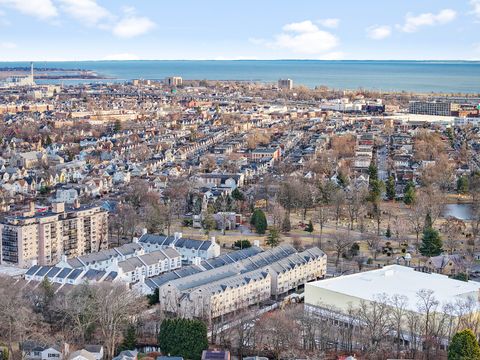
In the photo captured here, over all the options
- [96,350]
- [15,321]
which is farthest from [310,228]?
[15,321]

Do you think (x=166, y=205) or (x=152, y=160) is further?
(x=152, y=160)

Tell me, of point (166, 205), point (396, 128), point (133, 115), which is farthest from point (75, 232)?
point (133, 115)

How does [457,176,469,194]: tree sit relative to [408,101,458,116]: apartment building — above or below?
below

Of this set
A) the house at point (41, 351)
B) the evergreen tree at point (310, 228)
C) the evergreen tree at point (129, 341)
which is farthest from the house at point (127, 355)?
the evergreen tree at point (310, 228)

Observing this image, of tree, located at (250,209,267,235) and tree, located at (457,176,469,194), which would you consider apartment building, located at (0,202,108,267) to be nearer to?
tree, located at (250,209,267,235)

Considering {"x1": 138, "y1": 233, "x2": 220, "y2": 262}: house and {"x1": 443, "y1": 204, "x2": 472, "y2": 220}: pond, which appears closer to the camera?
{"x1": 138, "y1": 233, "x2": 220, "y2": 262}: house

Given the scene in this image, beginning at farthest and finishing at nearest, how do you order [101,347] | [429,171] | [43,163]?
[43,163] < [429,171] < [101,347]

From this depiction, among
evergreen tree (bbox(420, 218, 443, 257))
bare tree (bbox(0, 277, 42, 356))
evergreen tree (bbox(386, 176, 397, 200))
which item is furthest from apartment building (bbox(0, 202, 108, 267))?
evergreen tree (bbox(386, 176, 397, 200))

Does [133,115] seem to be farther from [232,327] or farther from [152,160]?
[232,327]
